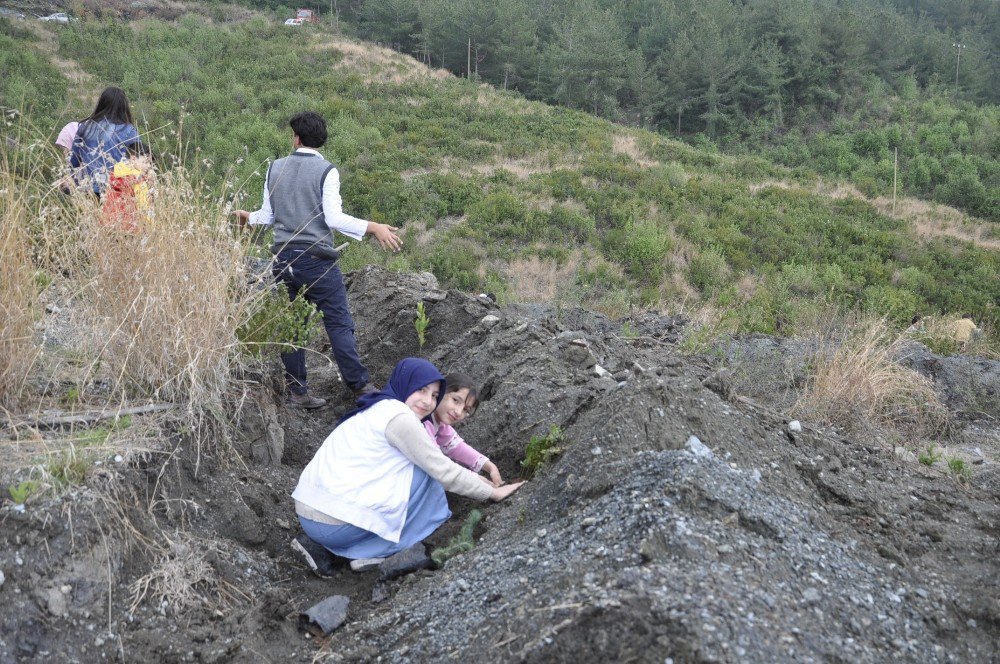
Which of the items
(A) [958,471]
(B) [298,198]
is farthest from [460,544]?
(A) [958,471]

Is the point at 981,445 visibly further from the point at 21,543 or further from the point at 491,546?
the point at 21,543

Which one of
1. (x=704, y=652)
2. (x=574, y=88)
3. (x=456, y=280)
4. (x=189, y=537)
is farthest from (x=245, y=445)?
(x=574, y=88)

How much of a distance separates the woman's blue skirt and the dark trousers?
1543 mm

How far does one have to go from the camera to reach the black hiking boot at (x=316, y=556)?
3590 millimetres

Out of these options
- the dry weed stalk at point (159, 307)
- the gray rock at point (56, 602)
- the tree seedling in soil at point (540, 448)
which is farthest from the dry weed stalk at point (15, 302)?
the tree seedling in soil at point (540, 448)

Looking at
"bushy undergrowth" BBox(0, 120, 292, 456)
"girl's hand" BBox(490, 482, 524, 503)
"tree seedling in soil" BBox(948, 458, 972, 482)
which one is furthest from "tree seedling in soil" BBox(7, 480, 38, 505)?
"tree seedling in soil" BBox(948, 458, 972, 482)

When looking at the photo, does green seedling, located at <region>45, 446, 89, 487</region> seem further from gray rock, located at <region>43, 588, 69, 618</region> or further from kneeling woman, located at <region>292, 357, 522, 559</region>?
kneeling woman, located at <region>292, 357, 522, 559</region>

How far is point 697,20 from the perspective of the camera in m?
44.5

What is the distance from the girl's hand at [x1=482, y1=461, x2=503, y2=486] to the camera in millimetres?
3854

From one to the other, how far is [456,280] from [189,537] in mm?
10149

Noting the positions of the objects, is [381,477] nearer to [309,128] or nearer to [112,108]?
[309,128]

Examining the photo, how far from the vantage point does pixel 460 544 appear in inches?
133

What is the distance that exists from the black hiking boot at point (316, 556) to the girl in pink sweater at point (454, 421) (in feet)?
2.35

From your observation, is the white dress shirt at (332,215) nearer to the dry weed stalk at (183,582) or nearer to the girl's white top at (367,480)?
the girl's white top at (367,480)
